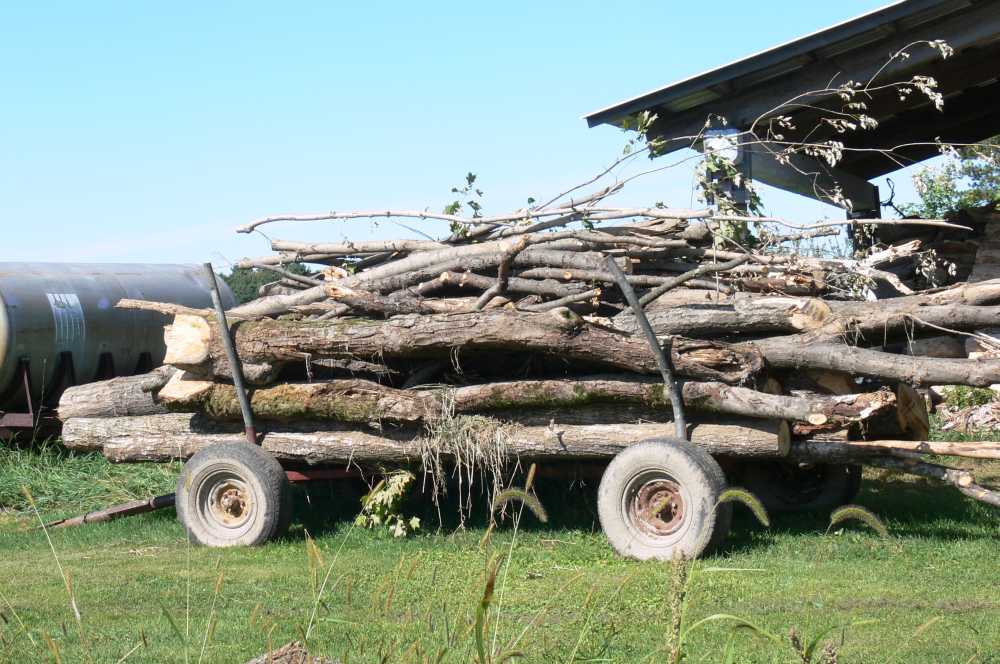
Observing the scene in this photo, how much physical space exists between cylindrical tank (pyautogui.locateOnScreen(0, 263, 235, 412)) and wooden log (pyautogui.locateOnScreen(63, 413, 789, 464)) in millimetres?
3255

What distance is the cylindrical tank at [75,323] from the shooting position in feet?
40.1

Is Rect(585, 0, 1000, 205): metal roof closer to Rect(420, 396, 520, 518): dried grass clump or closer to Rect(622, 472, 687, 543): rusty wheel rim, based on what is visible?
Rect(420, 396, 520, 518): dried grass clump

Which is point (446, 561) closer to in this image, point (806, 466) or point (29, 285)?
point (806, 466)

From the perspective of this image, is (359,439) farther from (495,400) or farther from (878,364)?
(878,364)

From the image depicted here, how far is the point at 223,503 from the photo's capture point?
8.15 metres

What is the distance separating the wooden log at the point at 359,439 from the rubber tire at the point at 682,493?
35 cm

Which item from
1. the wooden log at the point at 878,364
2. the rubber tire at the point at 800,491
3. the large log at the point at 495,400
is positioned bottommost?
the rubber tire at the point at 800,491

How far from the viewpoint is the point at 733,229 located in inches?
335

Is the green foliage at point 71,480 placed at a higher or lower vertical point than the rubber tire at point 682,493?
lower

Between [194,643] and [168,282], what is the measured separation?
32.2 ft

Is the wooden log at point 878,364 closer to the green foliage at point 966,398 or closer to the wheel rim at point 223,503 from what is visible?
the wheel rim at point 223,503

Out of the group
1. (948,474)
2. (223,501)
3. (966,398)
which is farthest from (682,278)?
(966,398)

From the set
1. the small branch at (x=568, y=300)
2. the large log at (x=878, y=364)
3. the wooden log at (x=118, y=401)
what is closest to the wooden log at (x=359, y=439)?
the wooden log at (x=118, y=401)

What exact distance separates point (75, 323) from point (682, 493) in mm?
8568
